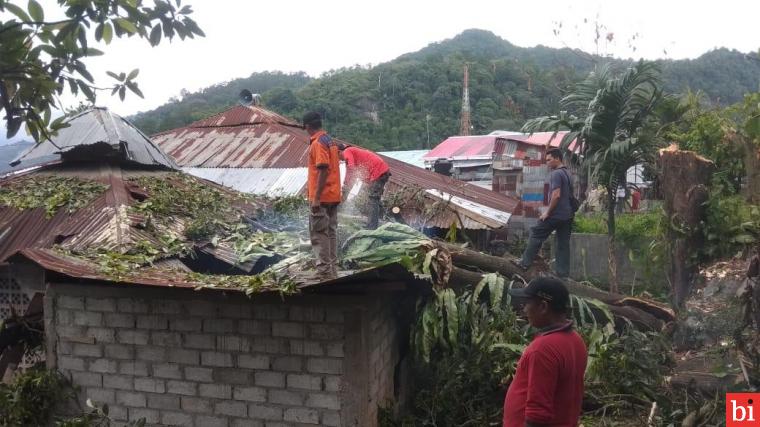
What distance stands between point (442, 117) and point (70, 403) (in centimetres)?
2840

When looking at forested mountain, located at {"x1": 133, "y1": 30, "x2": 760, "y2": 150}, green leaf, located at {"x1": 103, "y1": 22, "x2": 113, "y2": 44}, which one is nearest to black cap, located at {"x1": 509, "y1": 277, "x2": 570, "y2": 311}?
green leaf, located at {"x1": 103, "y1": 22, "x2": 113, "y2": 44}

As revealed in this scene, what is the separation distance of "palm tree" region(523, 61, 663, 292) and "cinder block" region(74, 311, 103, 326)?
250 inches

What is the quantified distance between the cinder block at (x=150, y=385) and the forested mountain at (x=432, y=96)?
2225 centimetres

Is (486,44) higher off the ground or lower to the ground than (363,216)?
higher

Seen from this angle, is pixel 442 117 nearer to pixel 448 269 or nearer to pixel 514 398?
pixel 448 269

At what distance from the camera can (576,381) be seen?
309 centimetres

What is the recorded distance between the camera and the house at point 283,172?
34.0 ft

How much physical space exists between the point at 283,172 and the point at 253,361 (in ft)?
22.2

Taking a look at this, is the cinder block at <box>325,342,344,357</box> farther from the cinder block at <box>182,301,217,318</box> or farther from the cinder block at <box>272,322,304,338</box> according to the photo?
the cinder block at <box>182,301,217,318</box>

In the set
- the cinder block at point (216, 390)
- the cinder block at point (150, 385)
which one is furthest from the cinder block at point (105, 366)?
the cinder block at point (216, 390)

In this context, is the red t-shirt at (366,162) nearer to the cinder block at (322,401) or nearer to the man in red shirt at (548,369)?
the cinder block at (322,401)

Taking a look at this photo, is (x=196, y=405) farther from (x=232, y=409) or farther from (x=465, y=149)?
(x=465, y=149)

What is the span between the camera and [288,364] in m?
5.19

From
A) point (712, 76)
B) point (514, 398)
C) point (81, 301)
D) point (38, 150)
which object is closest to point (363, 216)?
point (81, 301)
